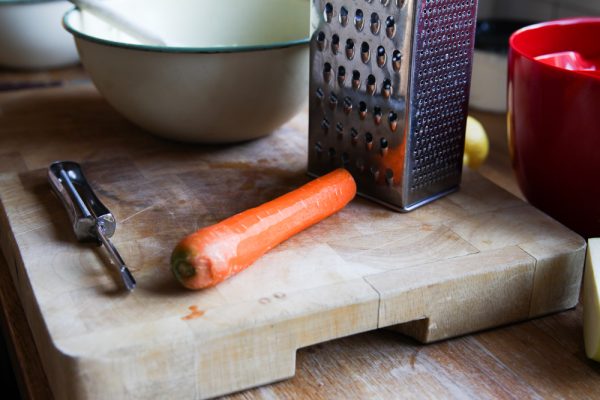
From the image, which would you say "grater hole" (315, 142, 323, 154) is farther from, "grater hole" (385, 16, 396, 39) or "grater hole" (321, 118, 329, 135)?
"grater hole" (385, 16, 396, 39)

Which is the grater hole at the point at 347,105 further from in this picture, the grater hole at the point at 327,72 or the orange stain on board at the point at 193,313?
the orange stain on board at the point at 193,313

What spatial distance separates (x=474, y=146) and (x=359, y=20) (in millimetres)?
352

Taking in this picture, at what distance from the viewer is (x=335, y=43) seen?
950 mm

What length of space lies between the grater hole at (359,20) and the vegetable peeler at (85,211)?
36 centimetres

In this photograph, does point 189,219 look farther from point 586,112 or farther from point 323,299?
point 586,112

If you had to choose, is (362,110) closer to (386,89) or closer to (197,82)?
(386,89)

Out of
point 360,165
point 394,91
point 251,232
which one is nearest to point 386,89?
point 394,91

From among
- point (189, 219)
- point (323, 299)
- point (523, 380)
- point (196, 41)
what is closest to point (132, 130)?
point (196, 41)

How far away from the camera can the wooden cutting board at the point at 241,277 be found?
0.71m

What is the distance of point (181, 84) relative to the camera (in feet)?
3.42

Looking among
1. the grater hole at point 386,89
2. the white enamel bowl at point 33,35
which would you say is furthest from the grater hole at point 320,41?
the white enamel bowl at point 33,35

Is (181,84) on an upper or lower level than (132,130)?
upper

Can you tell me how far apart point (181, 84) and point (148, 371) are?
46cm

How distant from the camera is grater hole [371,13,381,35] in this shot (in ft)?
2.92
